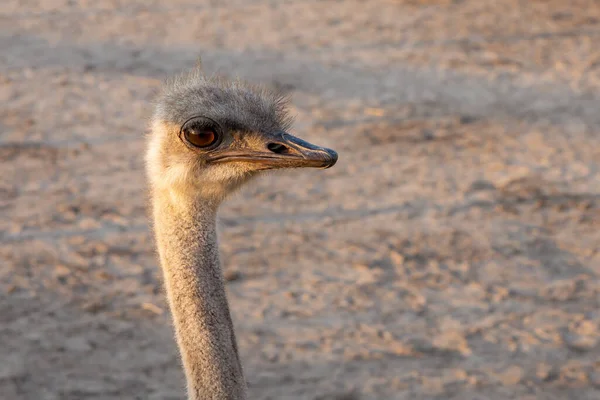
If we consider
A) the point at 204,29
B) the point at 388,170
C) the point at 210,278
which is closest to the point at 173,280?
the point at 210,278

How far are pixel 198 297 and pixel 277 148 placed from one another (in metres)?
0.40

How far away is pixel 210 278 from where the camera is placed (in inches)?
97.2

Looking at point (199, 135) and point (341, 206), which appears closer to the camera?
point (199, 135)

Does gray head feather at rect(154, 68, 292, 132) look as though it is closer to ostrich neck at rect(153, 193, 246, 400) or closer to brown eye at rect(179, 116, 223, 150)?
brown eye at rect(179, 116, 223, 150)

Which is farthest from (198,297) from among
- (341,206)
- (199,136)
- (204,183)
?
(341,206)

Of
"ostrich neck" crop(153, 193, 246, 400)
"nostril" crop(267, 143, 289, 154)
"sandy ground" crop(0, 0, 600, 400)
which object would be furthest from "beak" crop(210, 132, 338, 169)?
"sandy ground" crop(0, 0, 600, 400)

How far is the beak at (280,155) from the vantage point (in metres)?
2.48

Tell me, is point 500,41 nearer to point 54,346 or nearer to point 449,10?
point 449,10

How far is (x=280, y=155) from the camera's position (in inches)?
98.4

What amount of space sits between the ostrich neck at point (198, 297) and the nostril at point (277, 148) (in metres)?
0.20

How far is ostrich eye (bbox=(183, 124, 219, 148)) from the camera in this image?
244cm

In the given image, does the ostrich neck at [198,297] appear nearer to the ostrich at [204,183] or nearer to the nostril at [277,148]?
the ostrich at [204,183]

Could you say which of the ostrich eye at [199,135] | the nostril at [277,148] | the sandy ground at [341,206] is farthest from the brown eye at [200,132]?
the sandy ground at [341,206]

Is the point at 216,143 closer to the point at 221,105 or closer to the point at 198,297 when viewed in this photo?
the point at 221,105
